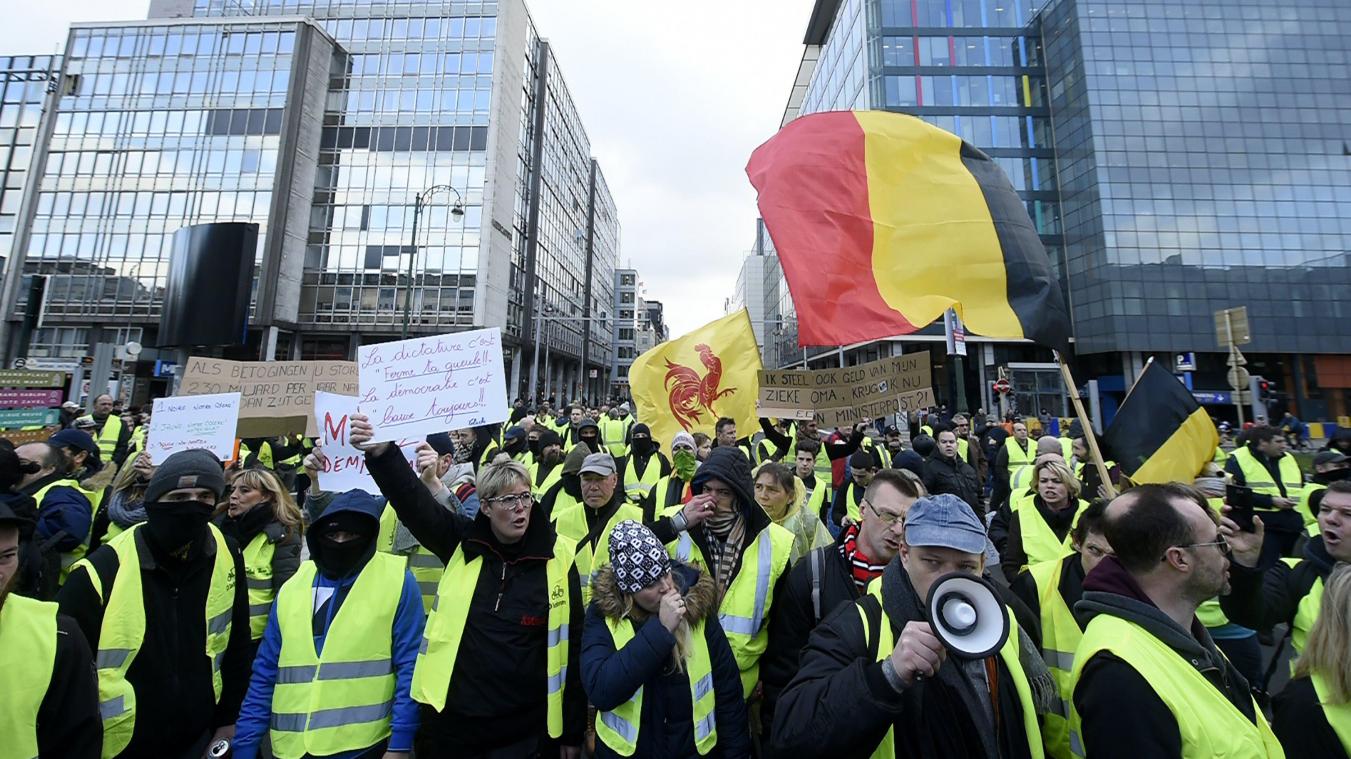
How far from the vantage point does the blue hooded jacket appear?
2514 mm

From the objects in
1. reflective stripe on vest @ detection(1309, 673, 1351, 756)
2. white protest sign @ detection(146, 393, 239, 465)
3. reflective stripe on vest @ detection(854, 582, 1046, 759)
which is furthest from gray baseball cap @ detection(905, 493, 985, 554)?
white protest sign @ detection(146, 393, 239, 465)

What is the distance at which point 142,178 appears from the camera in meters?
35.5

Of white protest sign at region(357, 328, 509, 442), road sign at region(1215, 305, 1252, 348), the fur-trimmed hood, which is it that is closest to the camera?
the fur-trimmed hood

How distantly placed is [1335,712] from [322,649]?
12.4ft

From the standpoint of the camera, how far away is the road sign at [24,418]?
39.2ft

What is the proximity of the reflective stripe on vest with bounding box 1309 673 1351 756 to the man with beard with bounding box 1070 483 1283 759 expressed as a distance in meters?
0.19

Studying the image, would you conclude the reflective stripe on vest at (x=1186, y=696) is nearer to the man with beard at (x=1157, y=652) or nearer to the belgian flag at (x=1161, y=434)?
the man with beard at (x=1157, y=652)

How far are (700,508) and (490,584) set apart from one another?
1154mm

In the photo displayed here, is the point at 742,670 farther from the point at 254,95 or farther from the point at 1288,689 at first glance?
the point at 254,95

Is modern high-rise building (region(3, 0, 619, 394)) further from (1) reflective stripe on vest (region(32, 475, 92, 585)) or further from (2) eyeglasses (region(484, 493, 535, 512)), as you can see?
(2) eyeglasses (region(484, 493, 535, 512))

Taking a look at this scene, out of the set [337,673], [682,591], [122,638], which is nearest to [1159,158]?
[682,591]

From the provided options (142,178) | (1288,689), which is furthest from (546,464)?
(142,178)

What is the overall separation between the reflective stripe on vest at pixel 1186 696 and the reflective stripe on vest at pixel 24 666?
10.6 ft

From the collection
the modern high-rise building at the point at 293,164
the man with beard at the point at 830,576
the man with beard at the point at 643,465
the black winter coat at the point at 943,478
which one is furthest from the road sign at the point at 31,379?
the black winter coat at the point at 943,478
